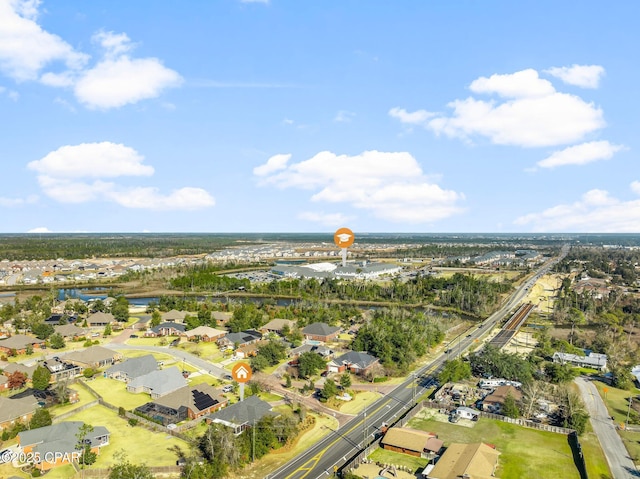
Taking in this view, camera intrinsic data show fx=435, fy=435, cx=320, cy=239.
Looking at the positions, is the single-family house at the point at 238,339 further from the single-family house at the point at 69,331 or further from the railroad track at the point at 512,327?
the railroad track at the point at 512,327

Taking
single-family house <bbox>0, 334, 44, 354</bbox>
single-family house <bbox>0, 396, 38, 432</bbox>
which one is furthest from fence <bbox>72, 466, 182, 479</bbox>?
single-family house <bbox>0, 334, 44, 354</bbox>

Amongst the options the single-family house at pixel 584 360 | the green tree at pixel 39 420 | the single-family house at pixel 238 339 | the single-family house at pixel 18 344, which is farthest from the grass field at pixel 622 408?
the single-family house at pixel 18 344

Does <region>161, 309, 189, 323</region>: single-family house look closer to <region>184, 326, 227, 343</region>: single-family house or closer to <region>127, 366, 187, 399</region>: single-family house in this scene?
<region>184, 326, 227, 343</region>: single-family house

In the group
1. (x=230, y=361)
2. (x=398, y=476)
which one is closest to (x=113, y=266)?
(x=230, y=361)

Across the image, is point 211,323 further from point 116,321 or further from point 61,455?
point 61,455

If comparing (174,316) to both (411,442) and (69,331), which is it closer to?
(69,331)

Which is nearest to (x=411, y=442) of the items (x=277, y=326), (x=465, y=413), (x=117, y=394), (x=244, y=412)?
(x=465, y=413)
